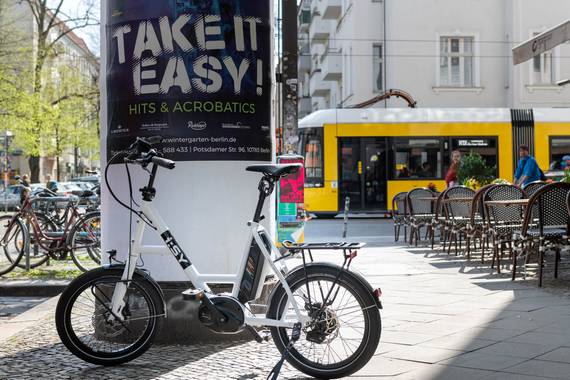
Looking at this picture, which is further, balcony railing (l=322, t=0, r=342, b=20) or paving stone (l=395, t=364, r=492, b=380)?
balcony railing (l=322, t=0, r=342, b=20)

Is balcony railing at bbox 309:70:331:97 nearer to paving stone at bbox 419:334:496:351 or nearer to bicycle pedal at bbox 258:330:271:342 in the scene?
paving stone at bbox 419:334:496:351

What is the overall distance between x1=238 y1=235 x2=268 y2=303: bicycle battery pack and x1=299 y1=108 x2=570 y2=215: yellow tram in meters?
19.6

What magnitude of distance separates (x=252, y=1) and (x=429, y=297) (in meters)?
3.54

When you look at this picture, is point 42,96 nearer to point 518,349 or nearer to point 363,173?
point 363,173

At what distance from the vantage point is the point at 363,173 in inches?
978

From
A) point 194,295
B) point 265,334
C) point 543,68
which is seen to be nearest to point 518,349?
point 265,334

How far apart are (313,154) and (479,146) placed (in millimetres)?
5291

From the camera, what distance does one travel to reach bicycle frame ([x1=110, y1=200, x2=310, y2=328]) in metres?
4.79

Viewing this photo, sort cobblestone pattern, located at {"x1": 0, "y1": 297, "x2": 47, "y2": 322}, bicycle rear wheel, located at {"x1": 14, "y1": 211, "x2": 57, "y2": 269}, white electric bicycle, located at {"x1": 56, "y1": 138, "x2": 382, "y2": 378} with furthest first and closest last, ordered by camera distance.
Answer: bicycle rear wheel, located at {"x1": 14, "y1": 211, "x2": 57, "y2": 269} < cobblestone pattern, located at {"x1": 0, "y1": 297, "x2": 47, "y2": 322} < white electric bicycle, located at {"x1": 56, "y1": 138, "x2": 382, "y2": 378}

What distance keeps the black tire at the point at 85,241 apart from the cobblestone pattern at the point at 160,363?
5.33 meters

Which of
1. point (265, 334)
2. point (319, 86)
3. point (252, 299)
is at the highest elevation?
point (319, 86)

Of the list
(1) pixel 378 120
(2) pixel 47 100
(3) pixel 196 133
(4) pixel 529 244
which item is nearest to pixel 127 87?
(3) pixel 196 133

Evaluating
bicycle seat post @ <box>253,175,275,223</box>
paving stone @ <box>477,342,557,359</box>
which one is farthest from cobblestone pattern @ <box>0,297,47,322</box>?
paving stone @ <box>477,342,557,359</box>

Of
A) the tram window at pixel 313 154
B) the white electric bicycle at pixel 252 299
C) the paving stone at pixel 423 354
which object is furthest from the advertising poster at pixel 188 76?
the tram window at pixel 313 154
